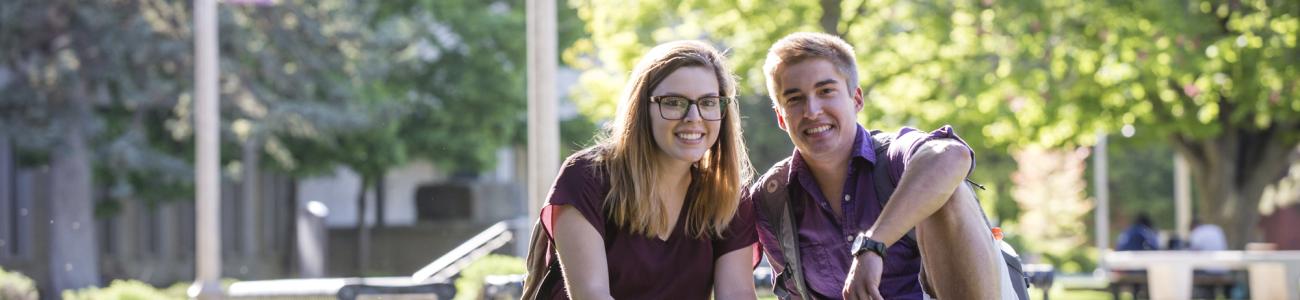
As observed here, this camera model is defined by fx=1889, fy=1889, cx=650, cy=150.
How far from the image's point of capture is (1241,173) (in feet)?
84.8

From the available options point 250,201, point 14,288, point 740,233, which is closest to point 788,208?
point 740,233

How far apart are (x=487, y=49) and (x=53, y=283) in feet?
41.4

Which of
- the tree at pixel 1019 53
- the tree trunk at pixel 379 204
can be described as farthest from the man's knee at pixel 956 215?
the tree trunk at pixel 379 204

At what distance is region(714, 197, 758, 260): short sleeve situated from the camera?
4.88 meters

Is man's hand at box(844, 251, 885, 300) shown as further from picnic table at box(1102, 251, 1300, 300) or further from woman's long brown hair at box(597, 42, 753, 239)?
picnic table at box(1102, 251, 1300, 300)

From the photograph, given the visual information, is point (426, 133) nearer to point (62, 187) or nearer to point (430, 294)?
point (62, 187)

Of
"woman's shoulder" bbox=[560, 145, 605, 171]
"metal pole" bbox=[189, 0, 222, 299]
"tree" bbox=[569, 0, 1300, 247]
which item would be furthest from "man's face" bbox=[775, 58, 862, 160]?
"tree" bbox=[569, 0, 1300, 247]

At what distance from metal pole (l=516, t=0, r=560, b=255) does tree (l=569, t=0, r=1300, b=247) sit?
27.0ft

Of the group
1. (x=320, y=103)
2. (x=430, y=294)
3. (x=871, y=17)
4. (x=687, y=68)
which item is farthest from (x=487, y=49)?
(x=687, y=68)

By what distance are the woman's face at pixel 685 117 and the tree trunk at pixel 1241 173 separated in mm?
22154

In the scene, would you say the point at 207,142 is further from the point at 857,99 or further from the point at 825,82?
the point at 825,82

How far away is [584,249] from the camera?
4594 mm

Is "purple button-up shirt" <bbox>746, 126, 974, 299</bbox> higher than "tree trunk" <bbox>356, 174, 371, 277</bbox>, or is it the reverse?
"purple button-up shirt" <bbox>746, 126, 974, 299</bbox>

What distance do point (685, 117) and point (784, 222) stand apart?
486 mm
